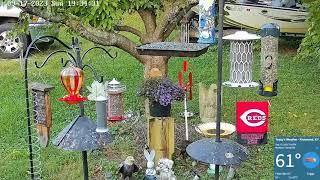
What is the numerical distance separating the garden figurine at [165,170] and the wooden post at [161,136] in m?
0.36

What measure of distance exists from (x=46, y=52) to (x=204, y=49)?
7850 mm

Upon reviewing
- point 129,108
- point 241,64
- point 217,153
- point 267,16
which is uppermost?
point 267,16

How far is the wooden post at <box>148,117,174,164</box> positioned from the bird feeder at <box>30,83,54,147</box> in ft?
3.89

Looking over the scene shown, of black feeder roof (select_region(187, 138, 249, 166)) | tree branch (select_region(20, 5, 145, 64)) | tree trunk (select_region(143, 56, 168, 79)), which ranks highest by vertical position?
tree branch (select_region(20, 5, 145, 64))

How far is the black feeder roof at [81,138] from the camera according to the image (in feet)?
13.0

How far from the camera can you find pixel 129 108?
330 inches

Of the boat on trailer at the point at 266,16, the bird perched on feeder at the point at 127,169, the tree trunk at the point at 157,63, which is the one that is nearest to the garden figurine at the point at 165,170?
the bird perched on feeder at the point at 127,169

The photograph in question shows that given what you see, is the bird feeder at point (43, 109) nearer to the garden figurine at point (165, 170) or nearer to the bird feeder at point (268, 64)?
the garden figurine at point (165, 170)

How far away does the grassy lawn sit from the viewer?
6352 millimetres

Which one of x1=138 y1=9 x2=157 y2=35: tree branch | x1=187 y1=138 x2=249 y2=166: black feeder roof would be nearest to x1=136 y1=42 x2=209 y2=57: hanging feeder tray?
x1=187 y1=138 x2=249 y2=166: black feeder roof

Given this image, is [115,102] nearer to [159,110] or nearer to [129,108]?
[129,108]

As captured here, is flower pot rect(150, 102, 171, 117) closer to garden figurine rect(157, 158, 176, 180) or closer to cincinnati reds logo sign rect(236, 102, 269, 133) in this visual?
garden figurine rect(157, 158, 176, 180)

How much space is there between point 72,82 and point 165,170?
76.6 inches

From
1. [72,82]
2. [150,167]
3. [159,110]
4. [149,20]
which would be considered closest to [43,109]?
[150,167]
